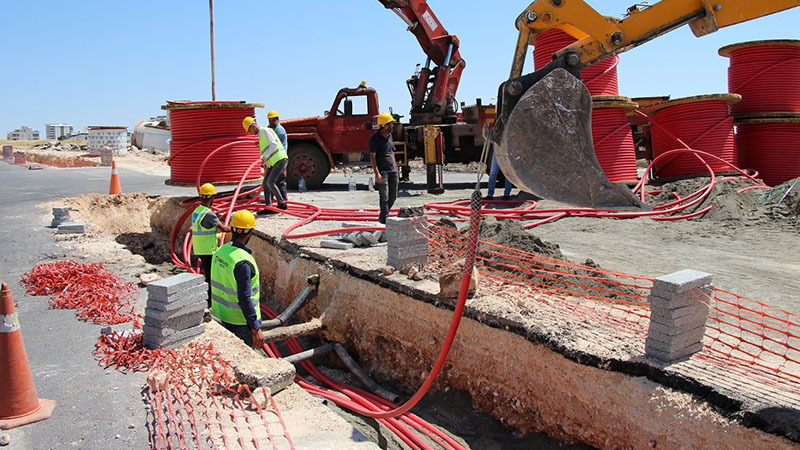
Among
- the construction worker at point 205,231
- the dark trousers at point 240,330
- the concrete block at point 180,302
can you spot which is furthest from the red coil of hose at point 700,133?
the concrete block at point 180,302

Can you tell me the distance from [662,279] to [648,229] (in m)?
5.50

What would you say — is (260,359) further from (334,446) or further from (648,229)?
(648,229)

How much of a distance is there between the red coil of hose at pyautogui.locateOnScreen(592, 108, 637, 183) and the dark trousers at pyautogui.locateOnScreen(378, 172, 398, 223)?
4.68 metres

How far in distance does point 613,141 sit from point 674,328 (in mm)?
7819

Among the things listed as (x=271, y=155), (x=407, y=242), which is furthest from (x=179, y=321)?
(x=271, y=155)

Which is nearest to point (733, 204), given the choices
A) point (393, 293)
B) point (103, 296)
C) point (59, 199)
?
point (393, 293)

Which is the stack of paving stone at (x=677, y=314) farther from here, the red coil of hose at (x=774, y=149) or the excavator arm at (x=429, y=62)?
the excavator arm at (x=429, y=62)

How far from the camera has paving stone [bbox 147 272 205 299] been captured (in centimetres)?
411

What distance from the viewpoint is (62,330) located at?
478 centimetres

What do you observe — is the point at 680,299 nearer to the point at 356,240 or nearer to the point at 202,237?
the point at 356,240

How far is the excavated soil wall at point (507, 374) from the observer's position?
128 inches

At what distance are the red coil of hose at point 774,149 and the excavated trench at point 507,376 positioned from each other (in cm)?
801

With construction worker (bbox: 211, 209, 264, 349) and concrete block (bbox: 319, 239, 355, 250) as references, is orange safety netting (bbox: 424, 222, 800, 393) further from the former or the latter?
construction worker (bbox: 211, 209, 264, 349)

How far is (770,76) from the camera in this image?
11555mm
